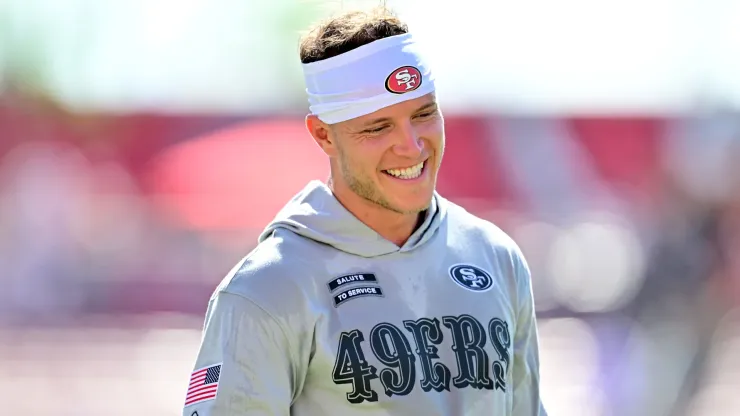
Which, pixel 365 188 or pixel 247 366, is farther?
pixel 365 188

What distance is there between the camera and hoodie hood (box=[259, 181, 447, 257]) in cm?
351

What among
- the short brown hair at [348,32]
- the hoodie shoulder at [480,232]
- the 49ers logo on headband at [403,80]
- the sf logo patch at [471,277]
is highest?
the short brown hair at [348,32]

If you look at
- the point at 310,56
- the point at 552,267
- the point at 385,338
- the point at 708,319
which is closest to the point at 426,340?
the point at 385,338

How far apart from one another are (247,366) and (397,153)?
0.72 metres

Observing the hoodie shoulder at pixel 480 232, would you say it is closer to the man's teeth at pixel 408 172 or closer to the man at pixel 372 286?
the man at pixel 372 286

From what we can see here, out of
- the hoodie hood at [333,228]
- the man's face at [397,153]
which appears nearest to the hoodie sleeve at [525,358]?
the hoodie hood at [333,228]

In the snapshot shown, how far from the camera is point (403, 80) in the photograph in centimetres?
353

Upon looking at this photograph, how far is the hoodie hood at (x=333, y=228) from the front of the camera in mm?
3510

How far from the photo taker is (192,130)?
1656 cm

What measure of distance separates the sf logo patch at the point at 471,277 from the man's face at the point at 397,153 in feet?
0.74

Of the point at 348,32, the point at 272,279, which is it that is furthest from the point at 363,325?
the point at 348,32

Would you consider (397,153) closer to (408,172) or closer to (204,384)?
(408,172)

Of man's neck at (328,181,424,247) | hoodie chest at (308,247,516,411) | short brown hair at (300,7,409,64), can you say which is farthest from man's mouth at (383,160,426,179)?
short brown hair at (300,7,409,64)

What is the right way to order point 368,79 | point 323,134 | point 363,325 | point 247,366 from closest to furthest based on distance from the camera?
point 247,366
point 363,325
point 368,79
point 323,134
